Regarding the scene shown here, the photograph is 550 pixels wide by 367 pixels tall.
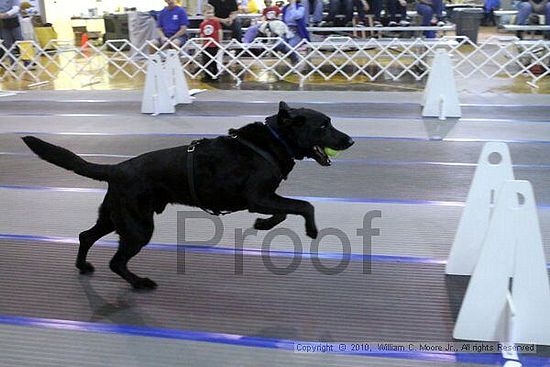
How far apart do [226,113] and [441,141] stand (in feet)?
10.3

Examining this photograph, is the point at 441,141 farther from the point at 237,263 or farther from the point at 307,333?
the point at 307,333

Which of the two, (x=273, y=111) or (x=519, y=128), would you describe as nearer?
(x=519, y=128)

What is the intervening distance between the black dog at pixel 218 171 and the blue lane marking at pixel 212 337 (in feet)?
1.49

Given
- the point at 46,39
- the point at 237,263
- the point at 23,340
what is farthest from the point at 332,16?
the point at 23,340

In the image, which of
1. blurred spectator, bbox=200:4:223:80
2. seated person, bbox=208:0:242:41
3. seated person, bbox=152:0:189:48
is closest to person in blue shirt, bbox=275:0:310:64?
→ seated person, bbox=208:0:242:41

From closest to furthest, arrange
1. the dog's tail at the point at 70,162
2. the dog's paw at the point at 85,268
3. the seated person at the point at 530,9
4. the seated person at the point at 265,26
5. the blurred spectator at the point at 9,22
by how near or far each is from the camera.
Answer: the dog's tail at the point at 70,162 → the dog's paw at the point at 85,268 → the seated person at the point at 530,9 → the blurred spectator at the point at 9,22 → the seated person at the point at 265,26

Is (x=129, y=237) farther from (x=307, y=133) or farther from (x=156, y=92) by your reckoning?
(x=156, y=92)

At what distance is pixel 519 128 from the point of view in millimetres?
6906

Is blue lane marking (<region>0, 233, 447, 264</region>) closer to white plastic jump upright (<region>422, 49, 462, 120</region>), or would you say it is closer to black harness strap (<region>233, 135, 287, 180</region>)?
black harness strap (<region>233, 135, 287, 180</region>)

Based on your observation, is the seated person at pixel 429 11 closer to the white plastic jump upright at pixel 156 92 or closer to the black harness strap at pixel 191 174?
the white plastic jump upright at pixel 156 92

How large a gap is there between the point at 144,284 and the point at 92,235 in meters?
0.43

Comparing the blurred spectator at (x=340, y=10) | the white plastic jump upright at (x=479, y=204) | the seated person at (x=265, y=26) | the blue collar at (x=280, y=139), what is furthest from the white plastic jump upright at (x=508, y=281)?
the blurred spectator at (x=340, y=10)

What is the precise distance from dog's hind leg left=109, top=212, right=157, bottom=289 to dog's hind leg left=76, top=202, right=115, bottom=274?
183mm

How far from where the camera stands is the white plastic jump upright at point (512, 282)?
250cm
